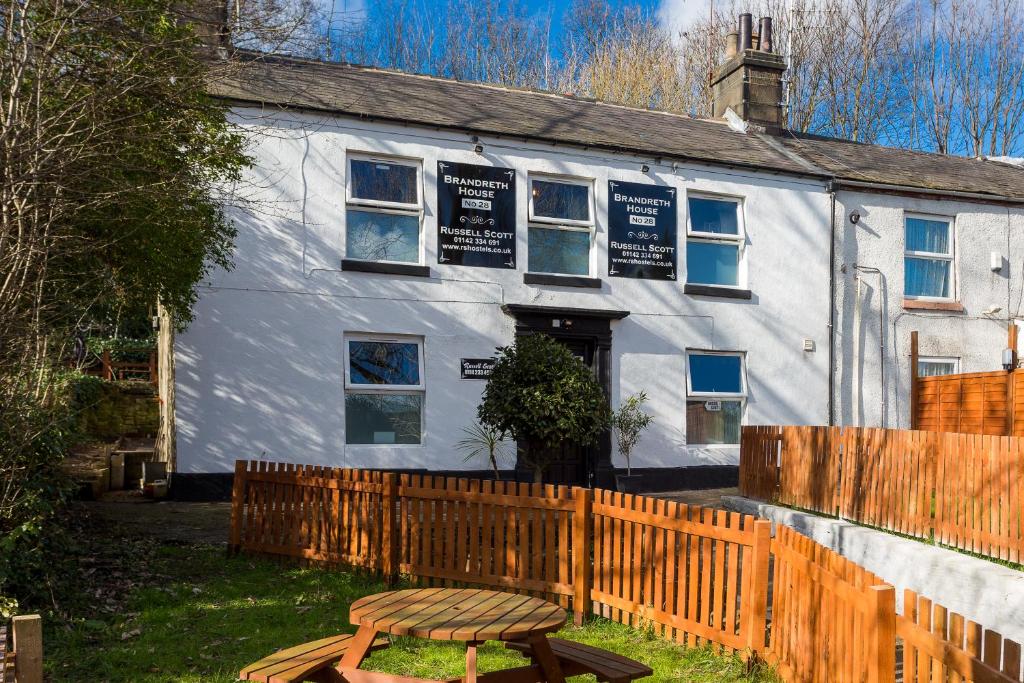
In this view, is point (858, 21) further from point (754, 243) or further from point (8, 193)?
point (8, 193)

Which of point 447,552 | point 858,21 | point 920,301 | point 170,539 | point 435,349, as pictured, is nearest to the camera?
point 447,552

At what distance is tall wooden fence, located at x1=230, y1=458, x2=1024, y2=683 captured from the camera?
13.0 ft

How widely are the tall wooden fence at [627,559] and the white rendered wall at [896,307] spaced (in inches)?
385

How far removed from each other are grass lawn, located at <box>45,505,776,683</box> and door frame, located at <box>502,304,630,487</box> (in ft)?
21.3

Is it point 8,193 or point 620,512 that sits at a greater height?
point 8,193

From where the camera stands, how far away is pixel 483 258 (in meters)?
13.9

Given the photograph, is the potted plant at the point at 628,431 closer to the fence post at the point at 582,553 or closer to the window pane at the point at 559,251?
the window pane at the point at 559,251

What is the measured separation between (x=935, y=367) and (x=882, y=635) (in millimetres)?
14696

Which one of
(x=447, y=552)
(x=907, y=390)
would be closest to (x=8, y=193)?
(x=447, y=552)

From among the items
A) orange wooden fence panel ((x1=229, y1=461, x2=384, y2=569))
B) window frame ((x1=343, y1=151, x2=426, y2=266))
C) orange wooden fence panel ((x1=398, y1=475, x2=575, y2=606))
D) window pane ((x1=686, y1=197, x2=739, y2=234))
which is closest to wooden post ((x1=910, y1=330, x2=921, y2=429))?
window pane ((x1=686, y1=197, x2=739, y2=234))

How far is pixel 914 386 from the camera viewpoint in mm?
16250

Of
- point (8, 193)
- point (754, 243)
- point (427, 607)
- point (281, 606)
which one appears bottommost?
point (281, 606)

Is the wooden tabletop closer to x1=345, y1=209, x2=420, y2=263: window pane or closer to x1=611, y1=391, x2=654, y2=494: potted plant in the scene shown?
x1=345, y1=209, x2=420, y2=263: window pane

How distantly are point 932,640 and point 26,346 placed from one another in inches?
255
